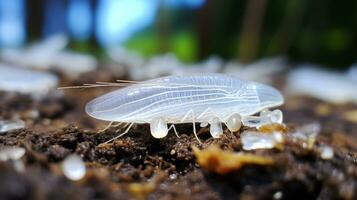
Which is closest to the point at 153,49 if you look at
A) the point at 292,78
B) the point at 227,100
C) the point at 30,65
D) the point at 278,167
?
the point at 292,78

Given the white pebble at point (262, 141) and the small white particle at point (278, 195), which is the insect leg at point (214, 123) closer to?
the white pebble at point (262, 141)

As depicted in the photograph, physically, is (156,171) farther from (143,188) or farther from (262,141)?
(262,141)

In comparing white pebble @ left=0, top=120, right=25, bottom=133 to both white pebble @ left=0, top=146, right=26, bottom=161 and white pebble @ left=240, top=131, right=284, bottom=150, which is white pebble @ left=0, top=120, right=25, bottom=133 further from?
white pebble @ left=240, top=131, right=284, bottom=150

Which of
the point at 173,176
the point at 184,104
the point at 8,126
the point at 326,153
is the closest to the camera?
the point at 326,153

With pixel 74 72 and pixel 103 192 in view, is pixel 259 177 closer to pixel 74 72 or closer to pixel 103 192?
pixel 103 192

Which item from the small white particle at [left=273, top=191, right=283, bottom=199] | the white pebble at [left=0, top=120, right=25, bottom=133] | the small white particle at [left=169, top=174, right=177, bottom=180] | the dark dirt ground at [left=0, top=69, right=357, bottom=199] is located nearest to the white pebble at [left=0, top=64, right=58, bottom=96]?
the white pebble at [left=0, top=120, right=25, bottom=133]

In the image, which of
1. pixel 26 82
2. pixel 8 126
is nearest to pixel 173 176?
pixel 8 126
